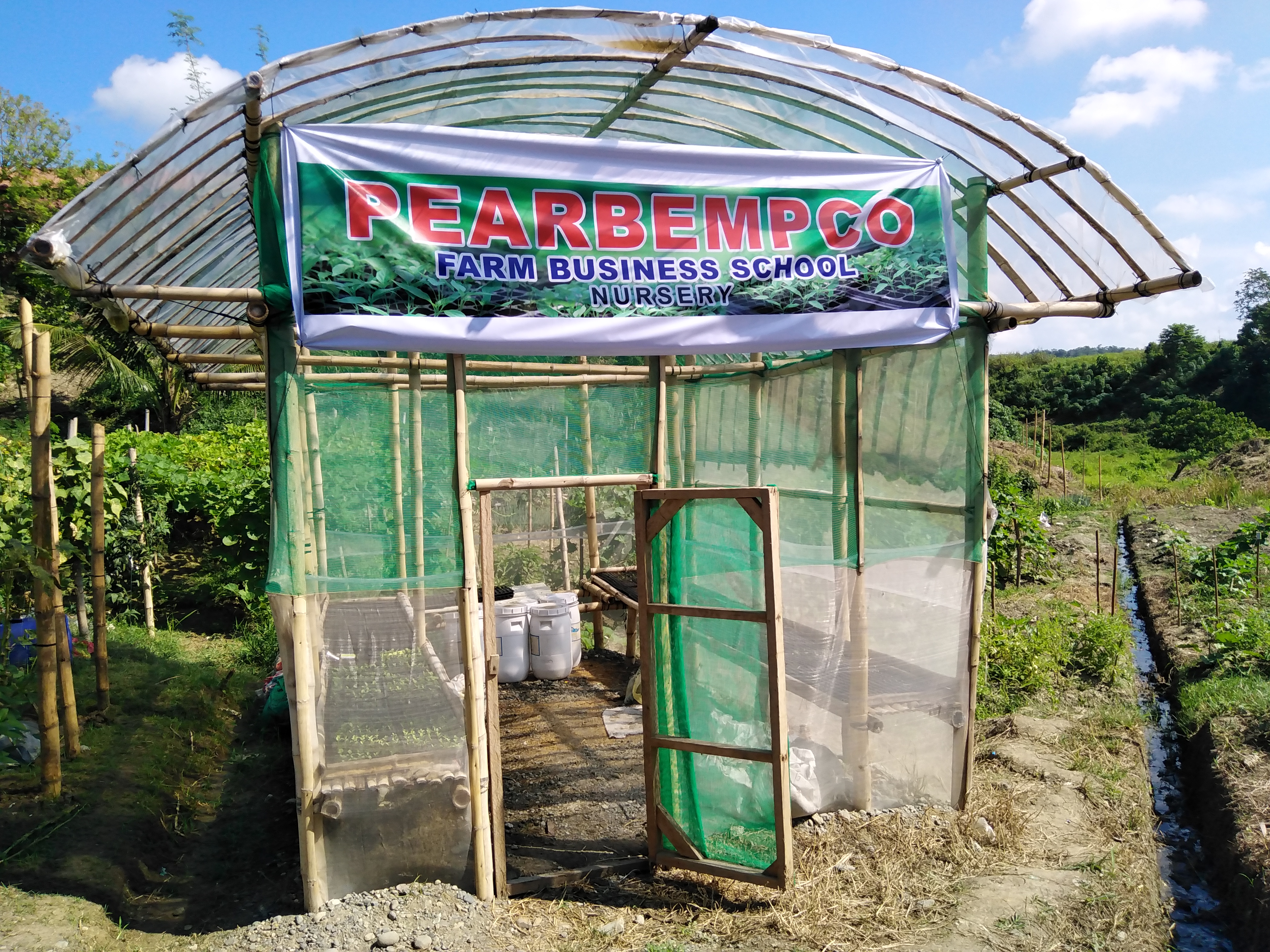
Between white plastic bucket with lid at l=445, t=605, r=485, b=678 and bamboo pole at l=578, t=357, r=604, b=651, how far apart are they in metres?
1.04

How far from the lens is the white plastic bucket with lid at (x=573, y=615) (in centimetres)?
801

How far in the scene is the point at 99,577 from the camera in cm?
661

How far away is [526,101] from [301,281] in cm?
226

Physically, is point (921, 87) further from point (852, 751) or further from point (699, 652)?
point (852, 751)

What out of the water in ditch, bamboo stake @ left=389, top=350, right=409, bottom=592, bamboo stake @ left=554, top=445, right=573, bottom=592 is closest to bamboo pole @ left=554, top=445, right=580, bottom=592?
bamboo stake @ left=554, top=445, right=573, bottom=592

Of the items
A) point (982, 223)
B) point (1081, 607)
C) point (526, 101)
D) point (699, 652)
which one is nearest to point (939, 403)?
point (982, 223)

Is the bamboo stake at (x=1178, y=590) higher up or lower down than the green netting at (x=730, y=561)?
lower down

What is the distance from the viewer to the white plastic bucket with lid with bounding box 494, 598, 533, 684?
8.02 meters

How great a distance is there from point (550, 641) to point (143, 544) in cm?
459

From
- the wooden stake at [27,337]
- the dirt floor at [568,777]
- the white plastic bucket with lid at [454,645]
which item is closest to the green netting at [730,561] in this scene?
the white plastic bucket with lid at [454,645]

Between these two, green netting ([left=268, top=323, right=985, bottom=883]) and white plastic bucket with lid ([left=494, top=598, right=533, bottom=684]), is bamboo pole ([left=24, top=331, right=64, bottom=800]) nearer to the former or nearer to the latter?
green netting ([left=268, top=323, right=985, bottom=883])

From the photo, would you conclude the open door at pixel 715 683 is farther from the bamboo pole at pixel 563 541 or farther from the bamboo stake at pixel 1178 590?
the bamboo stake at pixel 1178 590

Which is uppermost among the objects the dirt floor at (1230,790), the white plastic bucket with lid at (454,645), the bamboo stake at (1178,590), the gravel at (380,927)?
the white plastic bucket with lid at (454,645)

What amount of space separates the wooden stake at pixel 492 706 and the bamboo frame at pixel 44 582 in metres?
2.83
